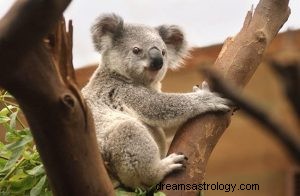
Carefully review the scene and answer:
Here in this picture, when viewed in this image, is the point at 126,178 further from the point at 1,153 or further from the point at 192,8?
the point at 192,8

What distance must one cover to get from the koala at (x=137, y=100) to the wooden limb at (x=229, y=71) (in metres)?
0.06

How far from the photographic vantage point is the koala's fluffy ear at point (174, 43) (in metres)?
3.62

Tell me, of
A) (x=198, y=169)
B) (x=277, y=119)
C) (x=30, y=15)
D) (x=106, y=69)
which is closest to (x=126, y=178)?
(x=198, y=169)

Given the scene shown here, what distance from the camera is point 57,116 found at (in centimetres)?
140

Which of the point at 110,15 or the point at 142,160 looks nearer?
the point at 142,160

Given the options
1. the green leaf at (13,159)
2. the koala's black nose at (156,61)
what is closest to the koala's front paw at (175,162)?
the green leaf at (13,159)

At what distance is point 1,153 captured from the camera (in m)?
2.45

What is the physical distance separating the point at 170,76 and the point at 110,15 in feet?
6.21

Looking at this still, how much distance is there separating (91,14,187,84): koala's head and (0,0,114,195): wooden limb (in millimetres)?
1561

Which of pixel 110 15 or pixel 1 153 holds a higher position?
pixel 110 15

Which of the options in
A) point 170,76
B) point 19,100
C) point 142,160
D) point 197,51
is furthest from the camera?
point 170,76

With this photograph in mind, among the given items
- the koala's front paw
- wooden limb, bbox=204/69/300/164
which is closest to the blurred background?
the koala's front paw

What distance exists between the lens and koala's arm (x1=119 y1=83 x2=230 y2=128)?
272 centimetres

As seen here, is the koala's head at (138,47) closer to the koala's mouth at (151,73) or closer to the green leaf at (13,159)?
the koala's mouth at (151,73)
